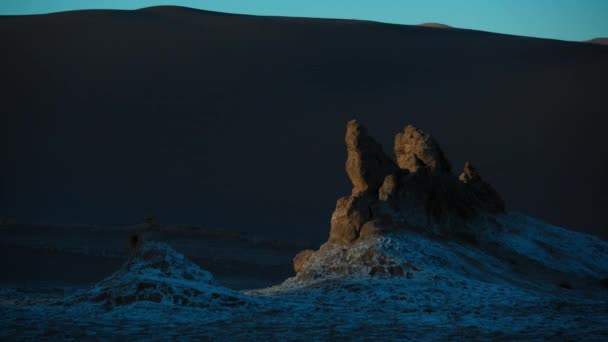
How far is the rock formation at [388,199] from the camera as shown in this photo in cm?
1275

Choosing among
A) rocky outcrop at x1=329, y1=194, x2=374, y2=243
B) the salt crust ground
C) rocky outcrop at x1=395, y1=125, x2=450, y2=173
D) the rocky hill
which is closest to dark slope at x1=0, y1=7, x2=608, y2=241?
rocky outcrop at x1=395, y1=125, x2=450, y2=173

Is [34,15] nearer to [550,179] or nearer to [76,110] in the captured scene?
[76,110]

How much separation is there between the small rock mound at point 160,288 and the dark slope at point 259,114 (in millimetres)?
15756

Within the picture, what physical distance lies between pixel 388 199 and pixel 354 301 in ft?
8.25

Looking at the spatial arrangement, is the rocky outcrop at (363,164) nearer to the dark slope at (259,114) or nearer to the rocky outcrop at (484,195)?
the rocky outcrop at (484,195)

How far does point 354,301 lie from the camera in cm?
1085

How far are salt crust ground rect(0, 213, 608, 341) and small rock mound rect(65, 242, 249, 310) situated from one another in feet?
0.04

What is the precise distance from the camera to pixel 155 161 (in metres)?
34.2

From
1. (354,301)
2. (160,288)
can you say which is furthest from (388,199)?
(160,288)

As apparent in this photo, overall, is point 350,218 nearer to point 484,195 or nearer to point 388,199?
point 388,199

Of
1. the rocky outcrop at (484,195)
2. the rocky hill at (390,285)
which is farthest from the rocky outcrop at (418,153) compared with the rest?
the rocky outcrop at (484,195)

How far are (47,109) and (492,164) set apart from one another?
17797 millimetres

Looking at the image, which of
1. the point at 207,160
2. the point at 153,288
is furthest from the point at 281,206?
the point at 153,288

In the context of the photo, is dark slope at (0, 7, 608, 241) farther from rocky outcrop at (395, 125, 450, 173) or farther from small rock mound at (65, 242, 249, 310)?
small rock mound at (65, 242, 249, 310)
